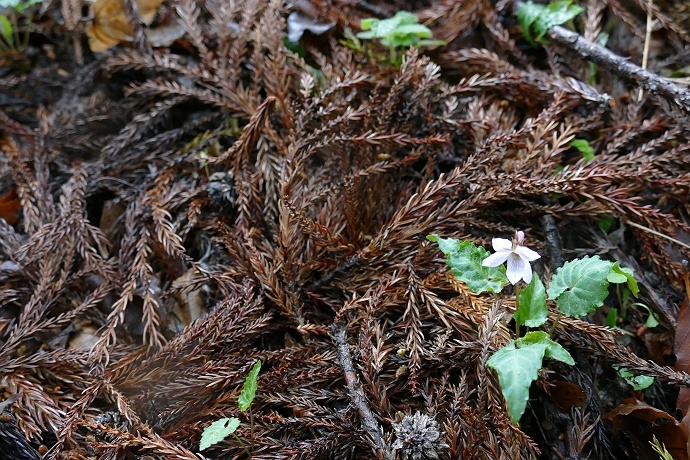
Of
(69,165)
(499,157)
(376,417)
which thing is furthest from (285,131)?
(376,417)

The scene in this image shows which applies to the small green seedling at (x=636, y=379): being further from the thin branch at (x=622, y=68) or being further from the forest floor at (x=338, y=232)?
the thin branch at (x=622, y=68)

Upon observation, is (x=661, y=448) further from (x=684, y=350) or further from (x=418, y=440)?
(x=418, y=440)

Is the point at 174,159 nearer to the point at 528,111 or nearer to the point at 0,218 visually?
the point at 0,218

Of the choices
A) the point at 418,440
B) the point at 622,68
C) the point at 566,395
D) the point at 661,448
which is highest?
the point at 622,68

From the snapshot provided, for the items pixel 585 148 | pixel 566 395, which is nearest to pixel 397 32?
pixel 585 148

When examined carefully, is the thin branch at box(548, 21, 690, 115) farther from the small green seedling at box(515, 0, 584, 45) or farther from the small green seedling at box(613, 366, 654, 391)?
the small green seedling at box(613, 366, 654, 391)

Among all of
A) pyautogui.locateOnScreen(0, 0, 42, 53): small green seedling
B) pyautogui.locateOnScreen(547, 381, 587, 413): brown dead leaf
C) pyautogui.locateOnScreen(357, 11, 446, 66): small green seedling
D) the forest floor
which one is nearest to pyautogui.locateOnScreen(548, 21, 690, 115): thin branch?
the forest floor
